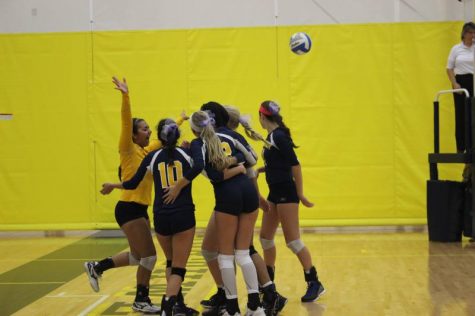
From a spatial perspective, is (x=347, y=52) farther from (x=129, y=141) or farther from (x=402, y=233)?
(x=129, y=141)

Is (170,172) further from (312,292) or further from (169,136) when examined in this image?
(312,292)

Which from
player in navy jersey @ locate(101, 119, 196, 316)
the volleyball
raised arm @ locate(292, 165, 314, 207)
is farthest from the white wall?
player in navy jersey @ locate(101, 119, 196, 316)

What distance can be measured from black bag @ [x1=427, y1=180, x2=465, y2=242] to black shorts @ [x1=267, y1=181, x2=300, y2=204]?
447 cm

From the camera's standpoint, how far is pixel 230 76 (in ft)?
40.9

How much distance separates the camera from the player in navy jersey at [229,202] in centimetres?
595

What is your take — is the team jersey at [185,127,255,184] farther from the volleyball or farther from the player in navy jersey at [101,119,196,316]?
the volleyball

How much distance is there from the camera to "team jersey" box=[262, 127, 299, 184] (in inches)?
270

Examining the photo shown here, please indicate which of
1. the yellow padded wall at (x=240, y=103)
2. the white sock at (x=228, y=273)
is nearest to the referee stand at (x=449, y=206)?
the yellow padded wall at (x=240, y=103)

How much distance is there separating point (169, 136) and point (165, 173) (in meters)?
0.30

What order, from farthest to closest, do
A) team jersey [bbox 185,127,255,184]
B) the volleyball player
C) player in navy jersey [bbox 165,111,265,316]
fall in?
1. the volleyball player
2. player in navy jersey [bbox 165,111,265,316]
3. team jersey [bbox 185,127,255,184]

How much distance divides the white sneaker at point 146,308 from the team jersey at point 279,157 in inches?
61.4

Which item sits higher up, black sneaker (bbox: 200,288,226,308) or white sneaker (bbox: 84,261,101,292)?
white sneaker (bbox: 84,261,101,292)

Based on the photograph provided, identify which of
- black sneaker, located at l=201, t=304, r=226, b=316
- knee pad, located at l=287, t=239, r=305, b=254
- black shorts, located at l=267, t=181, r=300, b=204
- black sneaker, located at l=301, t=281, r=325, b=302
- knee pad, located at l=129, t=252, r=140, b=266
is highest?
black shorts, located at l=267, t=181, r=300, b=204

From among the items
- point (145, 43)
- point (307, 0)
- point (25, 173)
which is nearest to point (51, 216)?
point (25, 173)
